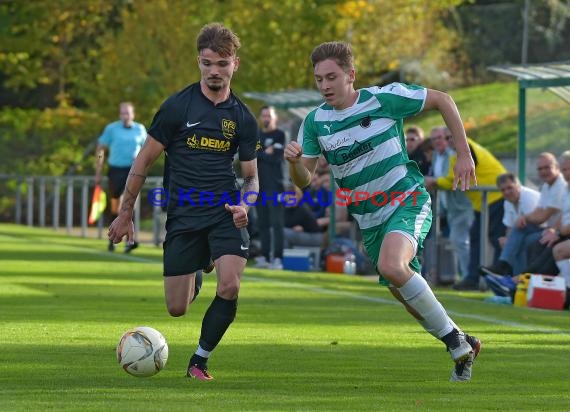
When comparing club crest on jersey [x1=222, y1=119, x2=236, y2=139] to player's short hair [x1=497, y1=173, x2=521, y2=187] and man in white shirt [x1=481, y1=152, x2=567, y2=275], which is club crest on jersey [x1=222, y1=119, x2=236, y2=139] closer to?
man in white shirt [x1=481, y1=152, x2=567, y2=275]

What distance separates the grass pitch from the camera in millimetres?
9078

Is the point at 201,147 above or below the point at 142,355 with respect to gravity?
above

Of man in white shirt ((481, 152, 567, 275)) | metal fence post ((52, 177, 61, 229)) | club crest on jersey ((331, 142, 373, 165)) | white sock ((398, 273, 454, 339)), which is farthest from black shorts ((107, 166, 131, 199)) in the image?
white sock ((398, 273, 454, 339))

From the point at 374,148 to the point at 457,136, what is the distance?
58cm

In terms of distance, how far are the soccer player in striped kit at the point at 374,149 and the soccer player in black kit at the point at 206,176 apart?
47 cm

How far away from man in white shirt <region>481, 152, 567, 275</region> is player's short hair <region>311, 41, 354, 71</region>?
8087 mm

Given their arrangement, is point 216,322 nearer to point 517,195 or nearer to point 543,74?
point 517,195

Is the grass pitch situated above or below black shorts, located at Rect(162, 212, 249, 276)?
below

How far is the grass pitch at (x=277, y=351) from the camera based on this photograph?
29.8 feet

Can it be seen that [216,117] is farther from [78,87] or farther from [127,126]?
[78,87]

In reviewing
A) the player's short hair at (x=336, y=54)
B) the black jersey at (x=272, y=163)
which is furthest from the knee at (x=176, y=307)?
the black jersey at (x=272, y=163)

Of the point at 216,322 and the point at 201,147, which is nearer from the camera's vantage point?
the point at 216,322

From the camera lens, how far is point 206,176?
10672 mm

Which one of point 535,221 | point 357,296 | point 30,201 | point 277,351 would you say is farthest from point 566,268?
point 30,201
